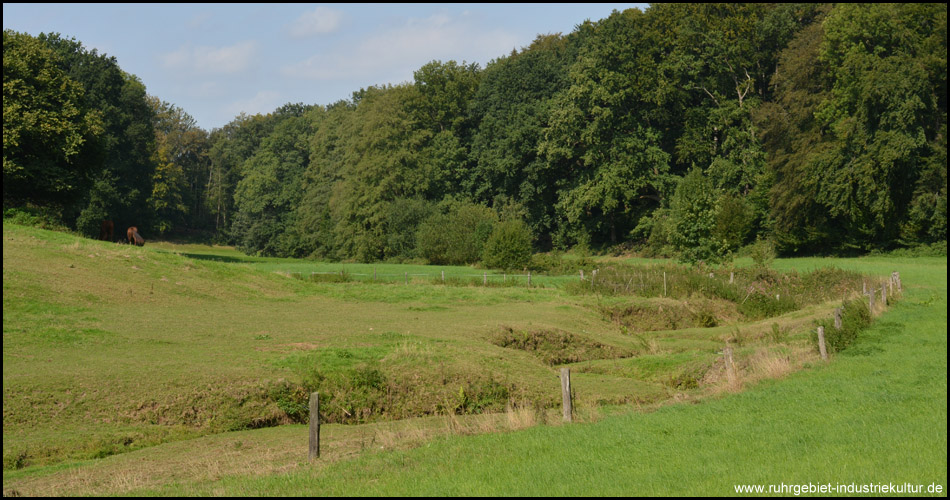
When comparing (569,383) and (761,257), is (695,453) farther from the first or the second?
(761,257)

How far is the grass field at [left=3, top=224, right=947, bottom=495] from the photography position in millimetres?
11875

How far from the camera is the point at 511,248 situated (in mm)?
60719

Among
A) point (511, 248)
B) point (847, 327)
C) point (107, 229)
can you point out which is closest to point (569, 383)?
point (847, 327)

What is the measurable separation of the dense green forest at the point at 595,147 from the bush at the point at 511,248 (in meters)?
0.18

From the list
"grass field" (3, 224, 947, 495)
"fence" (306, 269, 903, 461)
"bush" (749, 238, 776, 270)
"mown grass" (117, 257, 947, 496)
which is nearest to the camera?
"mown grass" (117, 257, 947, 496)

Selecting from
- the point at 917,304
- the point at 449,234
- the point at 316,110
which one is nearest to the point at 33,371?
the point at 917,304

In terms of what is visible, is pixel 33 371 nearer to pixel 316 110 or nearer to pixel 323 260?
pixel 323 260

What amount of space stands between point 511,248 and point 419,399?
41.2m

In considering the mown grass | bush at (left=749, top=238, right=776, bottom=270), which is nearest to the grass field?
the mown grass

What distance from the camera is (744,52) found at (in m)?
75.1

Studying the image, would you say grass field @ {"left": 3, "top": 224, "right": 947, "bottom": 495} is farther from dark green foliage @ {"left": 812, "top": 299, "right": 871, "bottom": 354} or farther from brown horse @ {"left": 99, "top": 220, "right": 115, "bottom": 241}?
brown horse @ {"left": 99, "top": 220, "right": 115, "bottom": 241}

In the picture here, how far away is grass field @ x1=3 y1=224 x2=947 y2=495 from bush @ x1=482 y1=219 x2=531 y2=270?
2614 centimetres

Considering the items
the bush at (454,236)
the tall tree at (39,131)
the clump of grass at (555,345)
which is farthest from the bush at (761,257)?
the tall tree at (39,131)

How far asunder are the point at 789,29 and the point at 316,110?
74889 millimetres
